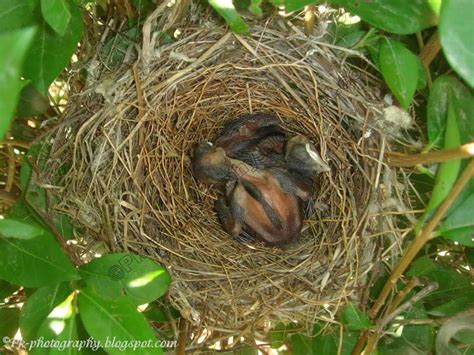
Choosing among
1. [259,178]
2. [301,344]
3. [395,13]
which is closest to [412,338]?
[301,344]

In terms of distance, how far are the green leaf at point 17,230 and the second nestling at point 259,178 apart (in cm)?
64

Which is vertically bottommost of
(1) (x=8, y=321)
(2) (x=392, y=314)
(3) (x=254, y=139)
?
(2) (x=392, y=314)

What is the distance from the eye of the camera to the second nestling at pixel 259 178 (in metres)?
1.29

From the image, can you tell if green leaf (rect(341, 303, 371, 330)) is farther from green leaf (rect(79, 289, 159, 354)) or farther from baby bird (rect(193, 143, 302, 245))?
green leaf (rect(79, 289, 159, 354))

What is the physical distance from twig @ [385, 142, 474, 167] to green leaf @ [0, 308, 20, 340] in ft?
2.50

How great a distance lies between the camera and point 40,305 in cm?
86

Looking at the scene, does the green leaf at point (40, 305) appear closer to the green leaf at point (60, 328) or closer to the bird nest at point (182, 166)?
the green leaf at point (60, 328)

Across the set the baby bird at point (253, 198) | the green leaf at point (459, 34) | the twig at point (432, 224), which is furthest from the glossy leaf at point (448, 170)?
the baby bird at point (253, 198)

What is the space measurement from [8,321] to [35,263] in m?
0.34

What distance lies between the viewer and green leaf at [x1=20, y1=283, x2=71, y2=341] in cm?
85

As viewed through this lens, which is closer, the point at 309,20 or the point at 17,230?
the point at 17,230

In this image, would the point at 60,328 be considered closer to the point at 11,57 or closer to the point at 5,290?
the point at 5,290

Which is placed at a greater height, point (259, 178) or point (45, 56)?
point (45, 56)

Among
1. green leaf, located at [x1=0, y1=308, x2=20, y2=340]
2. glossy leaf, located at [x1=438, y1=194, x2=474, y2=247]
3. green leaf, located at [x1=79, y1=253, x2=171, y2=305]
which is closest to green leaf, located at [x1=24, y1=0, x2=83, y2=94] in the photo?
green leaf, located at [x1=79, y1=253, x2=171, y2=305]
